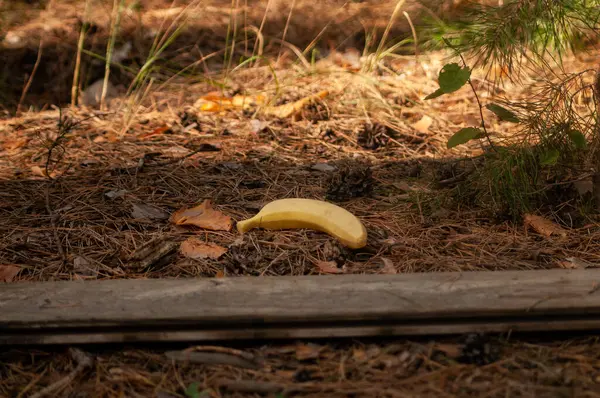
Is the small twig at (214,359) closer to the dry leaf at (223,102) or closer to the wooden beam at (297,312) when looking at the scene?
the wooden beam at (297,312)

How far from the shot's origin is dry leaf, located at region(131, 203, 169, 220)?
7.71 ft

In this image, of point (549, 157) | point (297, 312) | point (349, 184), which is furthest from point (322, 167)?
point (297, 312)

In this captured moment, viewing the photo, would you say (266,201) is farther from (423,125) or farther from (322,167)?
(423,125)

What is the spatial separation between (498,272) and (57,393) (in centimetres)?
118

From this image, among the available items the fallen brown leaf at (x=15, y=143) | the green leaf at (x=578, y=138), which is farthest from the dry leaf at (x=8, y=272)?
the green leaf at (x=578, y=138)

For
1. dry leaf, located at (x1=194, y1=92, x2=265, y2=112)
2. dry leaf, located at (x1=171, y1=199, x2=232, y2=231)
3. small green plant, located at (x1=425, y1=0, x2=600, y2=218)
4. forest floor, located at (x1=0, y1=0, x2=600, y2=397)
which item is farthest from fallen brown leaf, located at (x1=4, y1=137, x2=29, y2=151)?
small green plant, located at (x1=425, y1=0, x2=600, y2=218)

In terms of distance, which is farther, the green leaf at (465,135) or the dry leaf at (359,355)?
the green leaf at (465,135)

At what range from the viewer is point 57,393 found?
4.88ft

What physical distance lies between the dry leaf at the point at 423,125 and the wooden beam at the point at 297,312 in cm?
167

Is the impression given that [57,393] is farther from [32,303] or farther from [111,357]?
[32,303]

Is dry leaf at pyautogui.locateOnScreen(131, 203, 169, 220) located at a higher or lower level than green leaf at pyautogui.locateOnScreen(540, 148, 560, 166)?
lower

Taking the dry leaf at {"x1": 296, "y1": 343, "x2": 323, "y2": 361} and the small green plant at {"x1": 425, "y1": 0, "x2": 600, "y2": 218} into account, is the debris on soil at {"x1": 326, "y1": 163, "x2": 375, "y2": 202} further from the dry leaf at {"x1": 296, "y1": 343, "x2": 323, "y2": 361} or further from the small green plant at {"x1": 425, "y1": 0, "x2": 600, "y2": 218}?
the dry leaf at {"x1": 296, "y1": 343, "x2": 323, "y2": 361}

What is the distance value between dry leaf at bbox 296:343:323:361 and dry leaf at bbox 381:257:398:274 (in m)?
0.43

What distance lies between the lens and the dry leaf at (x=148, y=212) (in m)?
2.35
